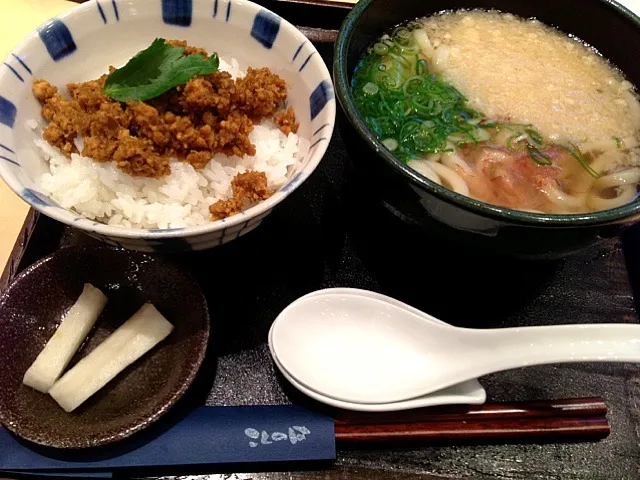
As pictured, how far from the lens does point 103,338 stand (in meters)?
1.43

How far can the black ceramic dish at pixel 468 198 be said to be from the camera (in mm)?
1199

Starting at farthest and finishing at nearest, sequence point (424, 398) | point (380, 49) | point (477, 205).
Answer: point (380, 49) → point (424, 398) → point (477, 205)

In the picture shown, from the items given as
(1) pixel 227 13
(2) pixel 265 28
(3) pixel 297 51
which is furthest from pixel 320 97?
(1) pixel 227 13

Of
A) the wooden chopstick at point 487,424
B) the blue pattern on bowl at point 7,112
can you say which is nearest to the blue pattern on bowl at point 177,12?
the blue pattern on bowl at point 7,112

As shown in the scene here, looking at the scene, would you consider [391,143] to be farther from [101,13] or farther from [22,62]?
[22,62]

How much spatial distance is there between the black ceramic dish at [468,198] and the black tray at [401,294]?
207 millimetres

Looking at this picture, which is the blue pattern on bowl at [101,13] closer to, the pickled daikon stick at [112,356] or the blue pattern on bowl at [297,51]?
the blue pattern on bowl at [297,51]

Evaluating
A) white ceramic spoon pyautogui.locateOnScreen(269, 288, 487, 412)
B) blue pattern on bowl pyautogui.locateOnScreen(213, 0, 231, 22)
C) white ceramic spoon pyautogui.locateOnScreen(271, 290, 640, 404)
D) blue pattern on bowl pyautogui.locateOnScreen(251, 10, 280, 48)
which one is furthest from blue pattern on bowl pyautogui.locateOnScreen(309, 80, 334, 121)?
white ceramic spoon pyautogui.locateOnScreen(269, 288, 487, 412)

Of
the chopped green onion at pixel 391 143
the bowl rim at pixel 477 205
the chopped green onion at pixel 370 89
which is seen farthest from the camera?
the chopped green onion at pixel 370 89

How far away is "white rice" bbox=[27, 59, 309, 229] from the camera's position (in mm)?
1347

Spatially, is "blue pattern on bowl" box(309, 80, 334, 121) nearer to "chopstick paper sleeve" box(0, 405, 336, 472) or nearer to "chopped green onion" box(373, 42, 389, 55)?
"chopped green onion" box(373, 42, 389, 55)

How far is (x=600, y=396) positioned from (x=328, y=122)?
105 centimetres

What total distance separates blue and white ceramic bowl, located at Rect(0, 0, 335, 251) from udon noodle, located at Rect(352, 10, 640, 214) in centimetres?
22

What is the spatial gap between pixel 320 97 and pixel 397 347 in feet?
2.33
